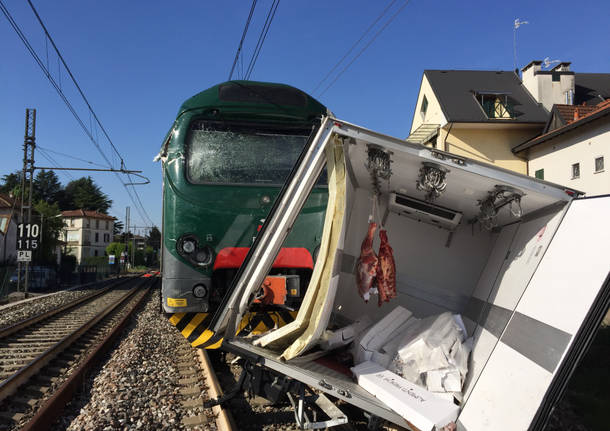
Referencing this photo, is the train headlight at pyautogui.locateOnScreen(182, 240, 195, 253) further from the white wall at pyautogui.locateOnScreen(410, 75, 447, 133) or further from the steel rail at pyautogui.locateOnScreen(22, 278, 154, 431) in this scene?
the white wall at pyautogui.locateOnScreen(410, 75, 447, 133)

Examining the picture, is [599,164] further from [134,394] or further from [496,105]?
[134,394]

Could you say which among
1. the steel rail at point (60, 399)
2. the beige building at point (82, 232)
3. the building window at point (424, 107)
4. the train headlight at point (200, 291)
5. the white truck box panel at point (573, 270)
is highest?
the building window at point (424, 107)

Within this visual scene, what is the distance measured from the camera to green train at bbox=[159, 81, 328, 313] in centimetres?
518

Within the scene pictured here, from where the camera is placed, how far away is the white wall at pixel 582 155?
14.6 meters

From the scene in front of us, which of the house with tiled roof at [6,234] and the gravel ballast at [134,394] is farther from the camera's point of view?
the house with tiled roof at [6,234]

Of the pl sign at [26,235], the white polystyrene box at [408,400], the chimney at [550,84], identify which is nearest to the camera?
the white polystyrene box at [408,400]

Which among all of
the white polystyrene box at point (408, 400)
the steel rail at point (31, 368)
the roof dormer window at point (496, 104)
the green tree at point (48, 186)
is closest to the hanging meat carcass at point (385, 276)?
the white polystyrene box at point (408, 400)

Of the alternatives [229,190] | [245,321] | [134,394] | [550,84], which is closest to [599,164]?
[550,84]

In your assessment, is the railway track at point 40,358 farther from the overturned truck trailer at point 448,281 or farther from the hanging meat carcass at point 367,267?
the hanging meat carcass at point 367,267

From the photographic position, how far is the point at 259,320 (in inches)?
207

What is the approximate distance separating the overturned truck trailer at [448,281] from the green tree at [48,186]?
88.9m

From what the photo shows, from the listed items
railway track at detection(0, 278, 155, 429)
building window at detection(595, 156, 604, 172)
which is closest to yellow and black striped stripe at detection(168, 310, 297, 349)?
railway track at detection(0, 278, 155, 429)

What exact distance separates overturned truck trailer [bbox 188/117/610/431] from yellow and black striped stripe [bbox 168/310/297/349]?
41cm

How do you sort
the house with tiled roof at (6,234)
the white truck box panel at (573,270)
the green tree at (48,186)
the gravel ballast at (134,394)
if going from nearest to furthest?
the white truck box panel at (573,270), the gravel ballast at (134,394), the house with tiled roof at (6,234), the green tree at (48,186)
